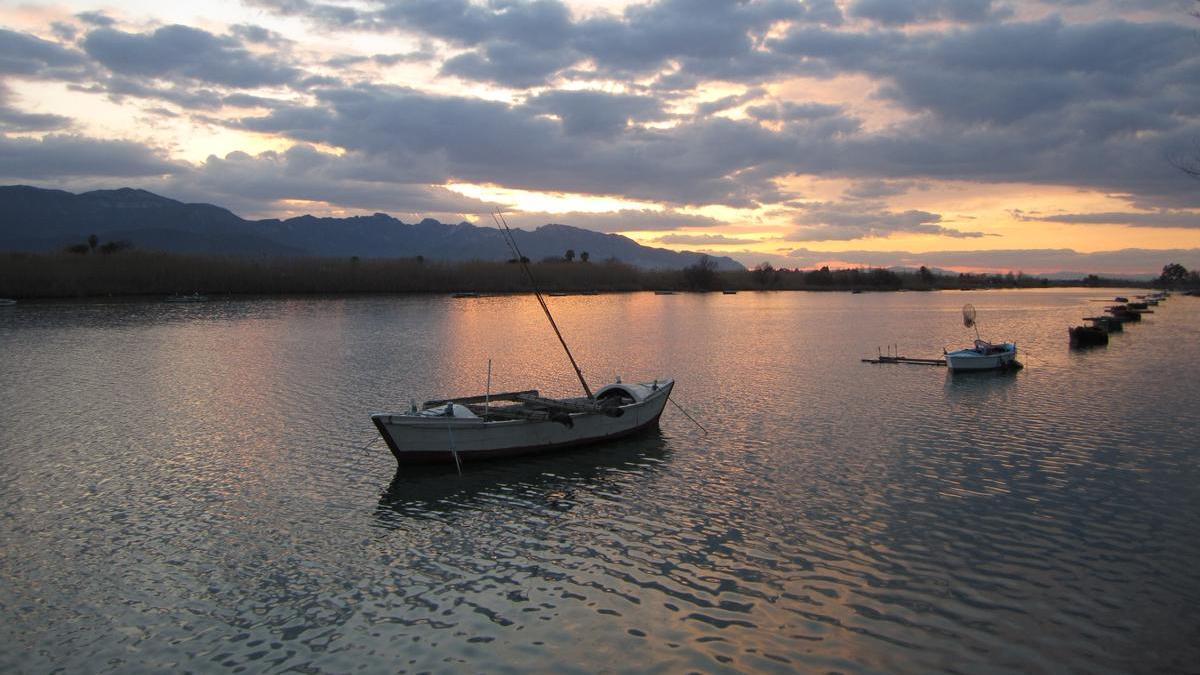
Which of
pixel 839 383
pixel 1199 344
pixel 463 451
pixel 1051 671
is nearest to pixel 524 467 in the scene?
pixel 463 451

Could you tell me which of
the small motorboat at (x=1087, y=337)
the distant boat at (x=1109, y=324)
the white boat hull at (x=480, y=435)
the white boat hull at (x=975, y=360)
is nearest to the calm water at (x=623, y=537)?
the white boat hull at (x=480, y=435)

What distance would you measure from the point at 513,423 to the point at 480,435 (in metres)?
1.01

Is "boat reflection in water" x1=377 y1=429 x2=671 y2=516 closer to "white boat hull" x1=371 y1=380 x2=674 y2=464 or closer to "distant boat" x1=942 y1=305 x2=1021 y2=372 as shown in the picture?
"white boat hull" x1=371 y1=380 x2=674 y2=464

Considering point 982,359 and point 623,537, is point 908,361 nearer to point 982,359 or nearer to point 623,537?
point 982,359

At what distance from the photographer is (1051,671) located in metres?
10.3

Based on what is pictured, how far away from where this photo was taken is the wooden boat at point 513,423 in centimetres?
2053

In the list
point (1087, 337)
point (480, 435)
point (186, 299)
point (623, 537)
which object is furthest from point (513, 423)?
point (186, 299)

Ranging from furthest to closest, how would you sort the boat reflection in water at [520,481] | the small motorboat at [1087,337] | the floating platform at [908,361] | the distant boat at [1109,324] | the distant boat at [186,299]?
the distant boat at [186,299] → the distant boat at [1109,324] → the small motorboat at [1087,337] → the floating platform at [908,361] → the boat reflection in water at [520,481]

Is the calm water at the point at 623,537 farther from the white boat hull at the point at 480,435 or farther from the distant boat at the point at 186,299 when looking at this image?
the distant boat at the point at 186,299

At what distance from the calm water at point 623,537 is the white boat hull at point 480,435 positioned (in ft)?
2.12

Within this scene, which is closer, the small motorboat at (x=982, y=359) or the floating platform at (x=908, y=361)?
the small motorboat at (x=982, y=359)

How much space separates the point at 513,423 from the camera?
21594mm

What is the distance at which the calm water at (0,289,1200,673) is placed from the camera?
36.5 ft

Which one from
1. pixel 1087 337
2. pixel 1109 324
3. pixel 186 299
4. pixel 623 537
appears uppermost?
pixel 186 299
